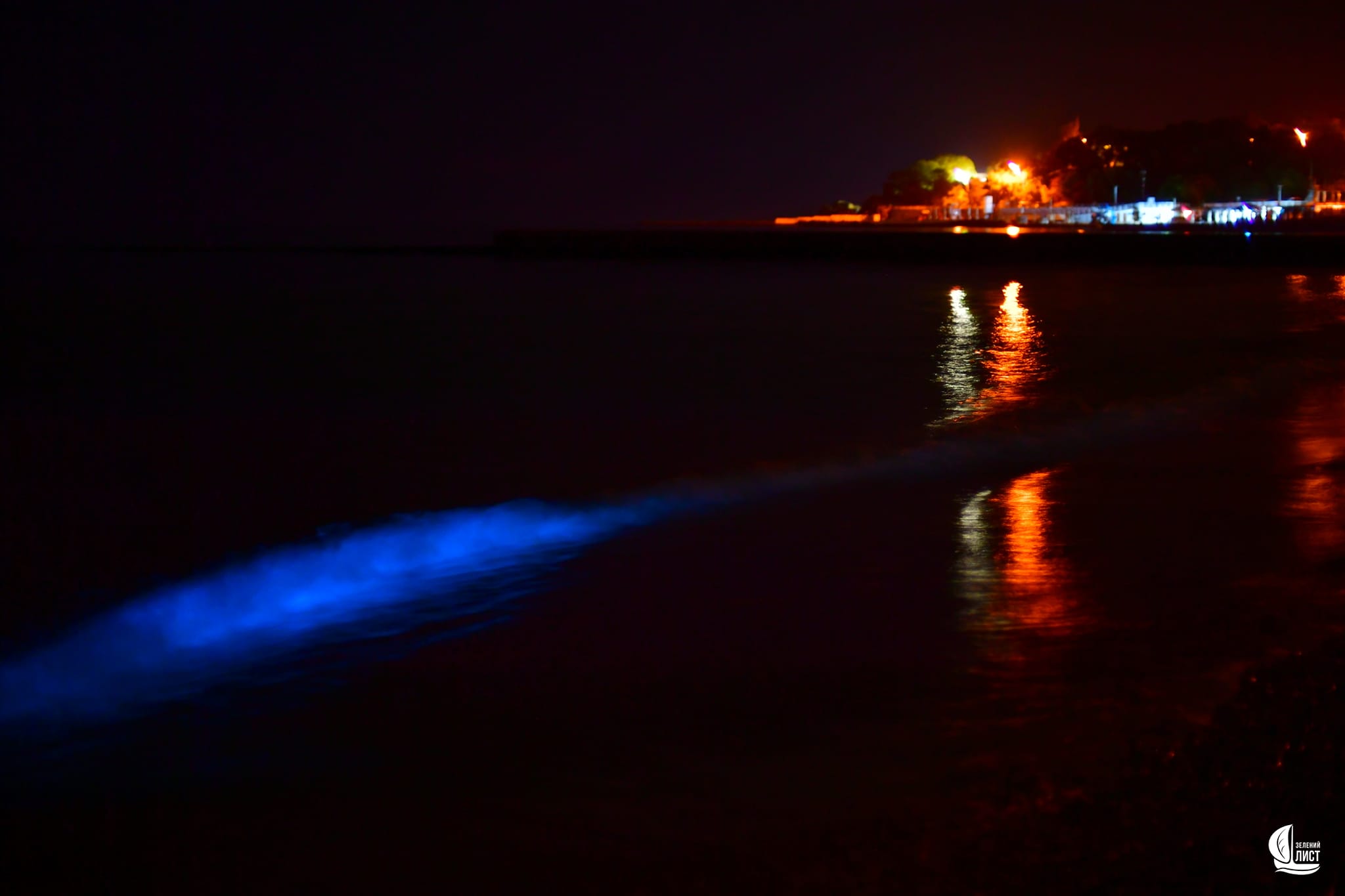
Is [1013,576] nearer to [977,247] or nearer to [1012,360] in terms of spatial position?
[1012,360]

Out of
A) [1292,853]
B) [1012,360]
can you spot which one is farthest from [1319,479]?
[1012,360]

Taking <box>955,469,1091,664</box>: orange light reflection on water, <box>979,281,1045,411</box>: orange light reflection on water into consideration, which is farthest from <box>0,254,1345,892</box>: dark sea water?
<box>979,281,1045,411</box>: orange light reflection on water

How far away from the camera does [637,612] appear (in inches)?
176


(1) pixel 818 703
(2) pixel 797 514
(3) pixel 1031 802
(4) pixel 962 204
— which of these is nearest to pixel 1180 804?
(3) pixel 1031 802

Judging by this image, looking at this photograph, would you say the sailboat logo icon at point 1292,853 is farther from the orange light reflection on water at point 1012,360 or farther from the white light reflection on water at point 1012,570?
the orange light reflection on water at point 1012,360

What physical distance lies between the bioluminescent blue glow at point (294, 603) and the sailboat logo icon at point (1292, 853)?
2.98 meters

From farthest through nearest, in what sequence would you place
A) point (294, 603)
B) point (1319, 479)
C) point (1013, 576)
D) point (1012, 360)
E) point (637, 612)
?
point (1012, 360)
point (1319, 479)
point (294, 603)
point (1013, 576)
point (637, 612)

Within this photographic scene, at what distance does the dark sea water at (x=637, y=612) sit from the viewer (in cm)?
282

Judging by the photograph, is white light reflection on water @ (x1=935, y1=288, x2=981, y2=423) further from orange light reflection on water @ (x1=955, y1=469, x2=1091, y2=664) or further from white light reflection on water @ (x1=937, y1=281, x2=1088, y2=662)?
orange light reflection on water @ (x1=955, y1=469, x2=1091, y2=664)

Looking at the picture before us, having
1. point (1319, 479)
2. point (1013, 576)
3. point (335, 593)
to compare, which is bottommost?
point (1319, 479)

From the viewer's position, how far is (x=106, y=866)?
2740 mm

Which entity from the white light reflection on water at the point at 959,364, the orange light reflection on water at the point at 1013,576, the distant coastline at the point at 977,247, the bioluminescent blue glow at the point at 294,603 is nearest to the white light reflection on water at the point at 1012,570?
the orange light reflection on water at the point at 1013,576

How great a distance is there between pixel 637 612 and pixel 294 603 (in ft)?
5.18

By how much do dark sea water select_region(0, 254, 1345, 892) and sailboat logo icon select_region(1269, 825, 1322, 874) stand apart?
440 mm
